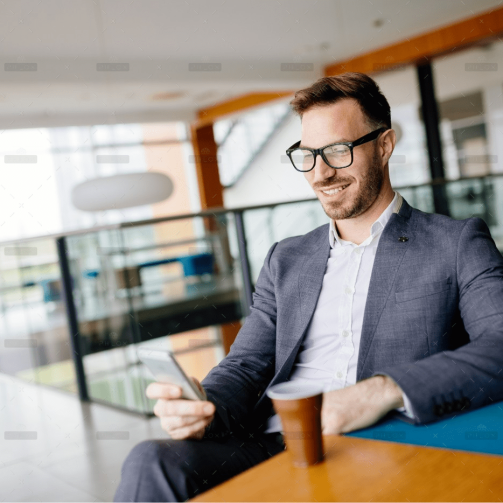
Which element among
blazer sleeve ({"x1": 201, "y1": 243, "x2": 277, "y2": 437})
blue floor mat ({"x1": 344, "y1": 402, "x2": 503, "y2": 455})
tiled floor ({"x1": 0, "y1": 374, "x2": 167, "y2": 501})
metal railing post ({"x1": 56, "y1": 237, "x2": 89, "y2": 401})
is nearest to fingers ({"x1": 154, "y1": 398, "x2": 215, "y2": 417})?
blazer sleeve ({"x1": 201, "y1": 243, "x2": 277, "y2": 437})

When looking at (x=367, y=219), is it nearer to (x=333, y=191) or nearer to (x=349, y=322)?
(x=333, y=191)

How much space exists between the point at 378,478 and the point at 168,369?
0.38 metres

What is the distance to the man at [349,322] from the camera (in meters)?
1.10

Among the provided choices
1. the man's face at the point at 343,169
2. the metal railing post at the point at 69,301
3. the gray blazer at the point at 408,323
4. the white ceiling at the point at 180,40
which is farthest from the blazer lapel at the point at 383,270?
the white ceiling at the point at 180,40

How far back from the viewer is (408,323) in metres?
1.34

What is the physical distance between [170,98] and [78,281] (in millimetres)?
5281

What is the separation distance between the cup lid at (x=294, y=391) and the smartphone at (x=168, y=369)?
162 mm

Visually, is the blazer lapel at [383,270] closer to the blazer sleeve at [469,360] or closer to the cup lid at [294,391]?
the blazer sleeve at [469,360]

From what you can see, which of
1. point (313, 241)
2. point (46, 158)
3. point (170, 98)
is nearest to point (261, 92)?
point (170, 98)

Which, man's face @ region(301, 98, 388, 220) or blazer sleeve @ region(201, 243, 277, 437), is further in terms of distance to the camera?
man's face @ region(301, 98, 388, 220)

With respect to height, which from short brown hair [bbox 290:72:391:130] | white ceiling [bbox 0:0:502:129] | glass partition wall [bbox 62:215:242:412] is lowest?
glass partition wall [bbox 62:215:242:412]

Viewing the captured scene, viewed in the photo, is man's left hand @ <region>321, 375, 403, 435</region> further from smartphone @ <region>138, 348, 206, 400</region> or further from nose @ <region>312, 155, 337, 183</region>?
nose @ <region>312, 155, 337, 183</region>

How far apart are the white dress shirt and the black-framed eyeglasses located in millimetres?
174

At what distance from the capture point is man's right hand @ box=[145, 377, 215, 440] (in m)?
1.11
